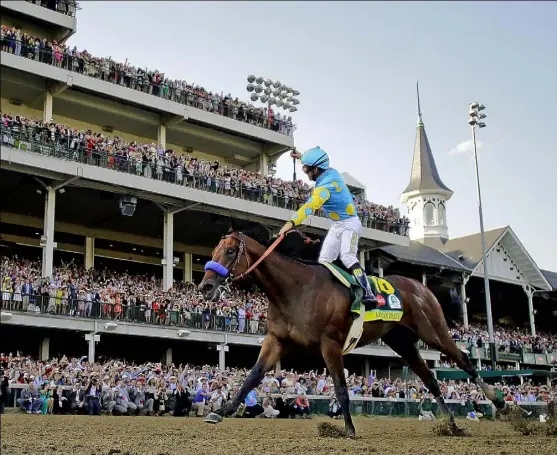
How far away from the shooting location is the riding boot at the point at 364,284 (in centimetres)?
892

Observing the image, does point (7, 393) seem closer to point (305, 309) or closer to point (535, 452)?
point (305, 309)

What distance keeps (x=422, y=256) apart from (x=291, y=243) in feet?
108

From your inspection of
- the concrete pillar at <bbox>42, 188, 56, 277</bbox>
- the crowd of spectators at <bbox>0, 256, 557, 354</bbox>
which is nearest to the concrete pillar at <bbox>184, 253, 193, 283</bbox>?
the crowd of spectators at <bbox>0, 256, 557, 354</bbox>

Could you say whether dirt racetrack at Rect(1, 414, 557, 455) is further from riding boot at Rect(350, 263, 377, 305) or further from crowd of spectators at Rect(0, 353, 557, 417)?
crowd of spectators at Rect(0, 353, 557, 417)

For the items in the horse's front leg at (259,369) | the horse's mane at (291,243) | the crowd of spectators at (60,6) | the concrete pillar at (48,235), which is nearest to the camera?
the horse's front leg at (259,369)

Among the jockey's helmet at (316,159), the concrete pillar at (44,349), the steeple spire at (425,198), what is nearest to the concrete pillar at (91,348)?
the concrete pillar at (44,349)

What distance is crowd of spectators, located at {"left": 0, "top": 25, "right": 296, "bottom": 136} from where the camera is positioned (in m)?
26.9

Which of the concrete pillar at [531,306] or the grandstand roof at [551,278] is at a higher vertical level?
the grandstand roof at [551,278]

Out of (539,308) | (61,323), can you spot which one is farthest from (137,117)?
(539,308)

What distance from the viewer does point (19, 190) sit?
28.2 meters

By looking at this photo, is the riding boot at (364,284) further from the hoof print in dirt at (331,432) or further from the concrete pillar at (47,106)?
the concrete pillar at (47,106)

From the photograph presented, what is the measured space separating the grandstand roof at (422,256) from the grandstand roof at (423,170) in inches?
550

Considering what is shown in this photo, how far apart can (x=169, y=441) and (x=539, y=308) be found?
149 feet

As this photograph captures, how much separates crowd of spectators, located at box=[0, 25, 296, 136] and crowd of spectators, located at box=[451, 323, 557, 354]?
46.0 feet
